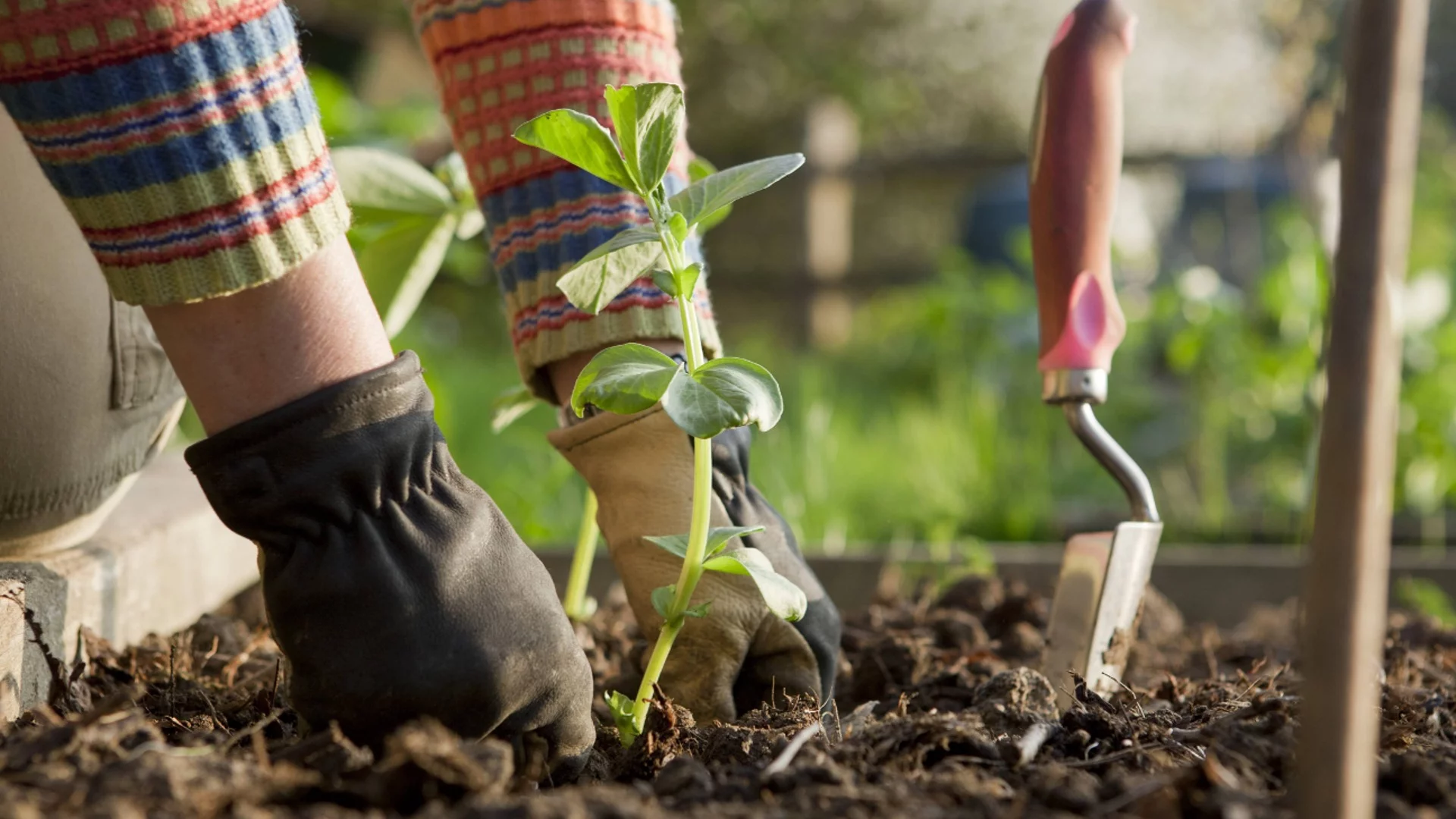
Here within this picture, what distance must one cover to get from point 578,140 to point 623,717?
405mm

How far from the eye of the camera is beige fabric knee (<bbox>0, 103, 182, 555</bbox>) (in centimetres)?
99

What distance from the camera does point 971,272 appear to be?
5566mm

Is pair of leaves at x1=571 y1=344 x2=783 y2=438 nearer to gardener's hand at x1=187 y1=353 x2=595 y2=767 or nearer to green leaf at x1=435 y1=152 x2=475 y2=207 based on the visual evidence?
gardener's hand at x1=187 y1=353 x2=595 y2=767

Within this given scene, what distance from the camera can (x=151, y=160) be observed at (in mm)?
707

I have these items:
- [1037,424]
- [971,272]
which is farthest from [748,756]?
[971,272]

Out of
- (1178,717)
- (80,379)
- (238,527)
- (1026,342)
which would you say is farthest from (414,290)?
(1026,342)

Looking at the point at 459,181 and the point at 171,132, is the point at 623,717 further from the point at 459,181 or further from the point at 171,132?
the point at 459,181

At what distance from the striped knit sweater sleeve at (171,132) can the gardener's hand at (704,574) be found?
0.31 m

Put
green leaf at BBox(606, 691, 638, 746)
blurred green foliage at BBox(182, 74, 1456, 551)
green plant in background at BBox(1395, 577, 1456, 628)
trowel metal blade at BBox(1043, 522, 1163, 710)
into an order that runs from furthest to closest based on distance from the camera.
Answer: blurred green foliage at BBox(182, 74, 1456, 551), green plant in background at BBox(1395, 577, 1456, 628), trowel metal blade at BBox(1043, 522, 1163, 710), green leaf at BBox(606, 691, 638, 746)

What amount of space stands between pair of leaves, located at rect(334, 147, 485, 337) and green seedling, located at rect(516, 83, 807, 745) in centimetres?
52

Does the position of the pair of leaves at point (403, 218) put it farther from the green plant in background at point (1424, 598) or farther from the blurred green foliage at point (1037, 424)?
the green plant in background at point (1424, 598)

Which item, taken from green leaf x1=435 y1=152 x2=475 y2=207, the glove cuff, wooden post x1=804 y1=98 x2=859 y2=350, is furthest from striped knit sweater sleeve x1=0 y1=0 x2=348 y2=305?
wooden post x1=804 y1=98 x2=859 y2=350

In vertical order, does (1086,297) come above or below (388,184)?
below

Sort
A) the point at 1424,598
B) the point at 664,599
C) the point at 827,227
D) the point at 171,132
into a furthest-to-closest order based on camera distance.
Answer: the point at 827,227 < the point at 1424,598 < the point at 664,599 < the point at 171,132
